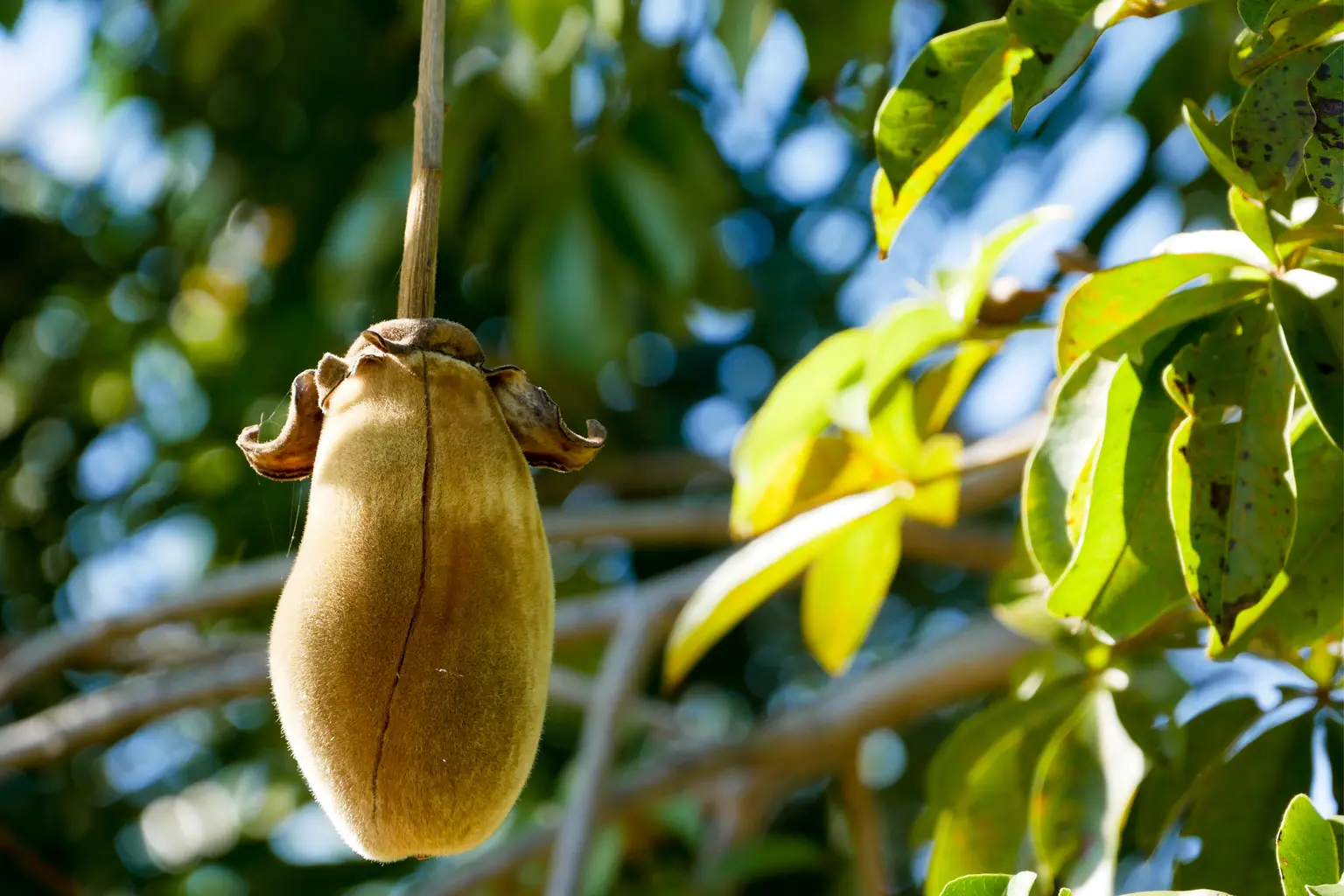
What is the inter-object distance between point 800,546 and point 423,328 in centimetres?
46

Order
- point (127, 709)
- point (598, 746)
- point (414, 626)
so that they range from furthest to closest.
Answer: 1. point (127, 709)
2. point (598, 746)
3. point (414, 626)

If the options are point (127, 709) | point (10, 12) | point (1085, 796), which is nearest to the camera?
point (1085, 796)

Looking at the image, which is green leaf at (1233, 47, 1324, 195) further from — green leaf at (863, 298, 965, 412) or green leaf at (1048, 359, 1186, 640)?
green leaf at (863, 298, 965, 412)

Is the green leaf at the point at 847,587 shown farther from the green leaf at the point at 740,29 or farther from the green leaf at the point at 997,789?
the green leaf at the point at 740,29

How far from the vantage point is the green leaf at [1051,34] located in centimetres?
64

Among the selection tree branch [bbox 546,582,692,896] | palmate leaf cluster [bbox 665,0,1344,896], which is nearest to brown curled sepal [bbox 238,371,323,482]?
palmate leaf cluster [bbox 665,0,1344,896]

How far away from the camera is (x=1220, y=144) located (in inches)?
26.2

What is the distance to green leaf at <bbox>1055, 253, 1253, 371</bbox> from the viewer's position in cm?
70

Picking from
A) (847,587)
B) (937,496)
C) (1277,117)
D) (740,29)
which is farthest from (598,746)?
(1277,117)

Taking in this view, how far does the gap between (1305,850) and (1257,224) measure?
28 centimetres

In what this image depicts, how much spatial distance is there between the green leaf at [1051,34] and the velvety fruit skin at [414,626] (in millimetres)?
284

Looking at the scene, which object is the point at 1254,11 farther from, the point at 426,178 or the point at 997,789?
the point at 997,789

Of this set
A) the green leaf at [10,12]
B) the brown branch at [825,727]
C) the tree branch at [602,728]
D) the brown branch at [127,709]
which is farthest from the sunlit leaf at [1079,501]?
the green leaf at [10,12]

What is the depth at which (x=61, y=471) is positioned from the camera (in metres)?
2.54
